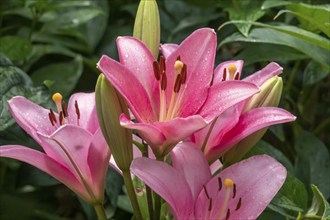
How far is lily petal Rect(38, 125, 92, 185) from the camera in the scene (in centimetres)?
61

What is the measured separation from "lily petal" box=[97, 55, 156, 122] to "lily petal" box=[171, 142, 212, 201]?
0.12 ft

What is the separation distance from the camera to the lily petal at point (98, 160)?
64cm

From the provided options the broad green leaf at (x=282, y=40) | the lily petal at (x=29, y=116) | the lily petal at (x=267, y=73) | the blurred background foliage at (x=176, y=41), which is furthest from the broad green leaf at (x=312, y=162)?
the lily petal at (x=29, y=116)

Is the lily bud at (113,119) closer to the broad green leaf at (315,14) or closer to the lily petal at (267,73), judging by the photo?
the lily petal at (267,73)

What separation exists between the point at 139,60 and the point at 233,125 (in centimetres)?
10

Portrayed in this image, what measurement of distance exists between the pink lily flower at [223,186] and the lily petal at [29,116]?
0.13 metres

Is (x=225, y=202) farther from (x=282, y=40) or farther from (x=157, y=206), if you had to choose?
(x=282, y=40)

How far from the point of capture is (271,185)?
2.07ft

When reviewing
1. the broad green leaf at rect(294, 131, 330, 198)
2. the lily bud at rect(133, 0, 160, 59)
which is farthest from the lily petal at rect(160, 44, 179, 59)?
the broad green leaf at rect(294, 131, 330, 198)

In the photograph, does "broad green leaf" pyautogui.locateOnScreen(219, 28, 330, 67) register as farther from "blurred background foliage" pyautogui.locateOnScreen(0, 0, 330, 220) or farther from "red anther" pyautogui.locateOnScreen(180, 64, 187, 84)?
"red anther" pyautogui.locateOnScreen(180, 64, 187, 84)

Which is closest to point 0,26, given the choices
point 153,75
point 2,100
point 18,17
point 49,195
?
point 18,17

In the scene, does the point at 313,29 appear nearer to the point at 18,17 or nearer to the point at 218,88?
the point at 218,88

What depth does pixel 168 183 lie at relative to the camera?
61cm

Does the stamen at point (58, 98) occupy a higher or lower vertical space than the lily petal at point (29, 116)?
higher
